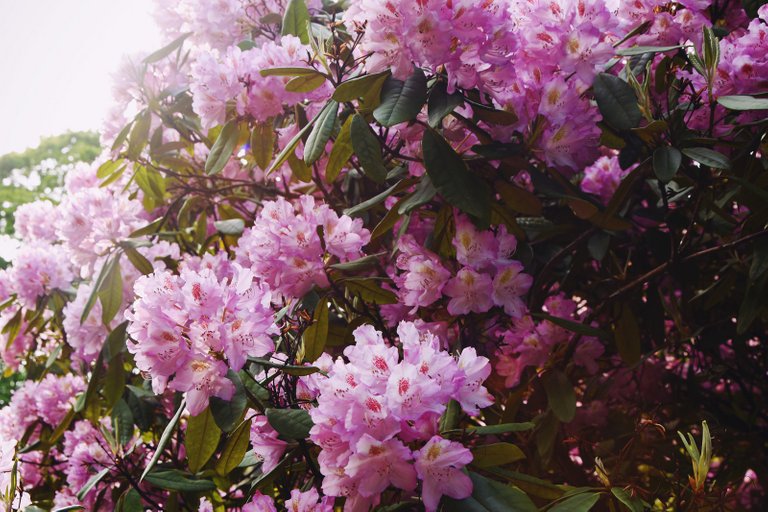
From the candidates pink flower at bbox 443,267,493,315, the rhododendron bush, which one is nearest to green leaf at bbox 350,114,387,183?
the rhododendron bush

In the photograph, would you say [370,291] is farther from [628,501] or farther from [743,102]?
[743,102]

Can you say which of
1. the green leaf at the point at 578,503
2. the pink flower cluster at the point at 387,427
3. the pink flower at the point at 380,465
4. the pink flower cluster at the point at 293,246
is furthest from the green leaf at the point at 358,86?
the green leaf at the point at 578,503

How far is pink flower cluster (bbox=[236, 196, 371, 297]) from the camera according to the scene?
1.16 m

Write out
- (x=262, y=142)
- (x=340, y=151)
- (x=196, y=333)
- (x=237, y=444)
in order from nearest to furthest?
(x=196, y=333) < (x=237, y=444) < (x=340, y=151) < (x=262, y=142)

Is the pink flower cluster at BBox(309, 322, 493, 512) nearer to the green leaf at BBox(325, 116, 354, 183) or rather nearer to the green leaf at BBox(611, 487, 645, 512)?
the green leaf at BBox(611, 487, 645, 512)

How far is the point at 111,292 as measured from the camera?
1469 millimetres

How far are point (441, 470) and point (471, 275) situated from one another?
1.48ft

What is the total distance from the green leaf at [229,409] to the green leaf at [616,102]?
723mm

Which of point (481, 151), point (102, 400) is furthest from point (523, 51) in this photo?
point (102, 400)

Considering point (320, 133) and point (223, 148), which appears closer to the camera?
point (320, 133)

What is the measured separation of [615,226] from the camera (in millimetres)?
1220

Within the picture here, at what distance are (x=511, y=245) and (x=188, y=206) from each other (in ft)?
2.91

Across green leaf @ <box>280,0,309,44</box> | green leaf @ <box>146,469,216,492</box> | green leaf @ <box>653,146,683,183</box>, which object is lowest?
green leaf @ <box>146,469,216,492</box>

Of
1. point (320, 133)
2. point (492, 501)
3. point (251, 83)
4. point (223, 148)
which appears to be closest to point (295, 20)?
point (251, 83)
